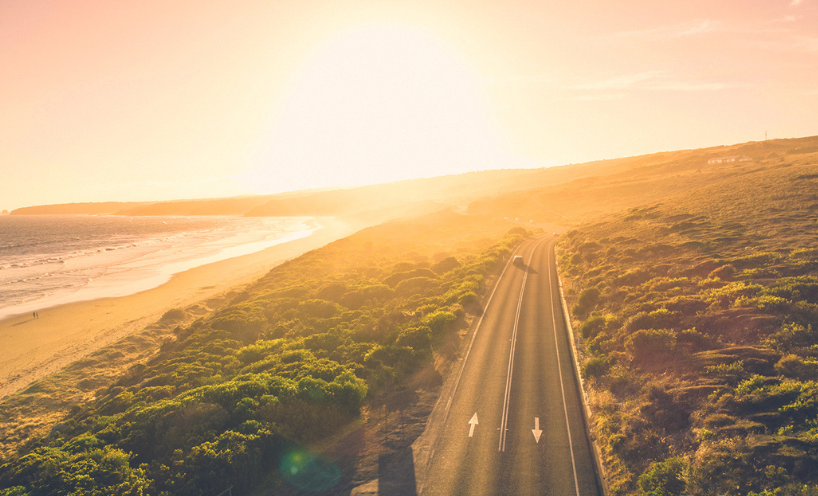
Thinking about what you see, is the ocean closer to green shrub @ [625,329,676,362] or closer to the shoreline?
the shoreline

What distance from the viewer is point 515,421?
820 inches

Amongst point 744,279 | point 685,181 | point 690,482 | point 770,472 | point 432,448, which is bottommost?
point 432,448

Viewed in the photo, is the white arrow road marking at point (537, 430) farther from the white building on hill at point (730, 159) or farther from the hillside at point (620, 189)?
the white building on hill at point (730, 159)

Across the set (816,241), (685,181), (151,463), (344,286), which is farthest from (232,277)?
(685,181)

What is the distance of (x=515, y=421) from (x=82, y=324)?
185 feet

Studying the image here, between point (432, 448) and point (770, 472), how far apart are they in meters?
14.4

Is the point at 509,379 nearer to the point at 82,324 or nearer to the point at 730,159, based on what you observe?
the point at 82,324

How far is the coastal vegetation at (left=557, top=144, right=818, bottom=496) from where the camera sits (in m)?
14.2

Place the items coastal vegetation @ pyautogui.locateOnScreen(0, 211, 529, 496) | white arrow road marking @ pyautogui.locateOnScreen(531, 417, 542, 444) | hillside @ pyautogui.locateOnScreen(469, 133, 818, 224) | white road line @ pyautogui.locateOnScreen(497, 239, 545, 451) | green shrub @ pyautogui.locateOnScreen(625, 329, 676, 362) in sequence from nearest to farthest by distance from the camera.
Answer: coastal vegetation @ pyautogui.locateOnScreen(0, 211, 529, 496) < white arrow road marking @ pyautogui.locateOnScreen(531, 417, 542, 444) < white road line @ pyautogui.locateOnScreen(497, 239, 545, 451) < green shrub @ pyautogui.locateOnScreen(625, 329, 676, 362) < hillside @ pyautogui.locateOnScreen(469, 133, 818, 224)

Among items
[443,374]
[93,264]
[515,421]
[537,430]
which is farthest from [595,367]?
[93,264]

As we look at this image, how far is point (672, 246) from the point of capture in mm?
39812

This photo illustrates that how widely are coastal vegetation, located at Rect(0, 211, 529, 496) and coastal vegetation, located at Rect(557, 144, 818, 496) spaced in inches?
543

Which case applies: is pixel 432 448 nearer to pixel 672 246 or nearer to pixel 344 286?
pixel 344 286

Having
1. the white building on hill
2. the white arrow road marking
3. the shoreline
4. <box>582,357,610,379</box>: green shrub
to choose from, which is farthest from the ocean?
the white building on hill
